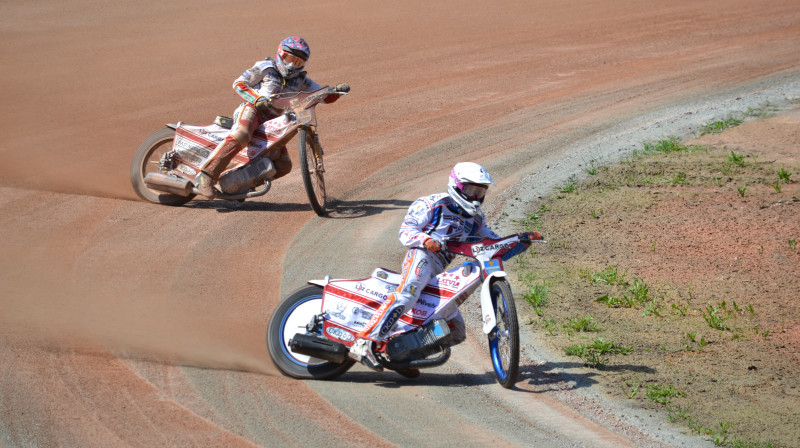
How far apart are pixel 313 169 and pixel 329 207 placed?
3.13 ft

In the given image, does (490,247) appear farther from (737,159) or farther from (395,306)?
(737,159)

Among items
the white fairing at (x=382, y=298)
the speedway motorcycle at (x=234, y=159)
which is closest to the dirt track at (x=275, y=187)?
the speedway motorcycle at (x=234, y=159)

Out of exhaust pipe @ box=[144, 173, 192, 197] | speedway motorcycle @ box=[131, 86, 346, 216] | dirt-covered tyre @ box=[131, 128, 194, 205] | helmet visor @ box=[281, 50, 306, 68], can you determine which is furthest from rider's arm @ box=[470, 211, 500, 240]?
dirt-covered tyre @ box=[131, 128, 194, 205]

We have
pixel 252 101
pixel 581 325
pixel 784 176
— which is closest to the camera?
pixel 581 325

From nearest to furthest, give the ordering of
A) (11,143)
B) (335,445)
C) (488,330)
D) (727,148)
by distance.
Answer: (335,445) < (488,330) < (727,148) < (11,143)

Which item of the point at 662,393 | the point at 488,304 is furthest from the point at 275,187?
the point at 662,393

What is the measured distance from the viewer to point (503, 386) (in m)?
7.59

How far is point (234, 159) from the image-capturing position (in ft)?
42.4

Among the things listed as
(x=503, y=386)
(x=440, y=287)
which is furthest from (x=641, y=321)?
(x=440, y=287)

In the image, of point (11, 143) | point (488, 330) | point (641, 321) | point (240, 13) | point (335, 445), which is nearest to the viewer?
point (335, 445)

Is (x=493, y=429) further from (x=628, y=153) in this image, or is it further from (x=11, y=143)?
(x=11, y=143)

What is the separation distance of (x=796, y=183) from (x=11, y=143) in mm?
14961

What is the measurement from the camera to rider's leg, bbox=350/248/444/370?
24.0ft

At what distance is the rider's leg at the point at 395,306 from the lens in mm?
7309
